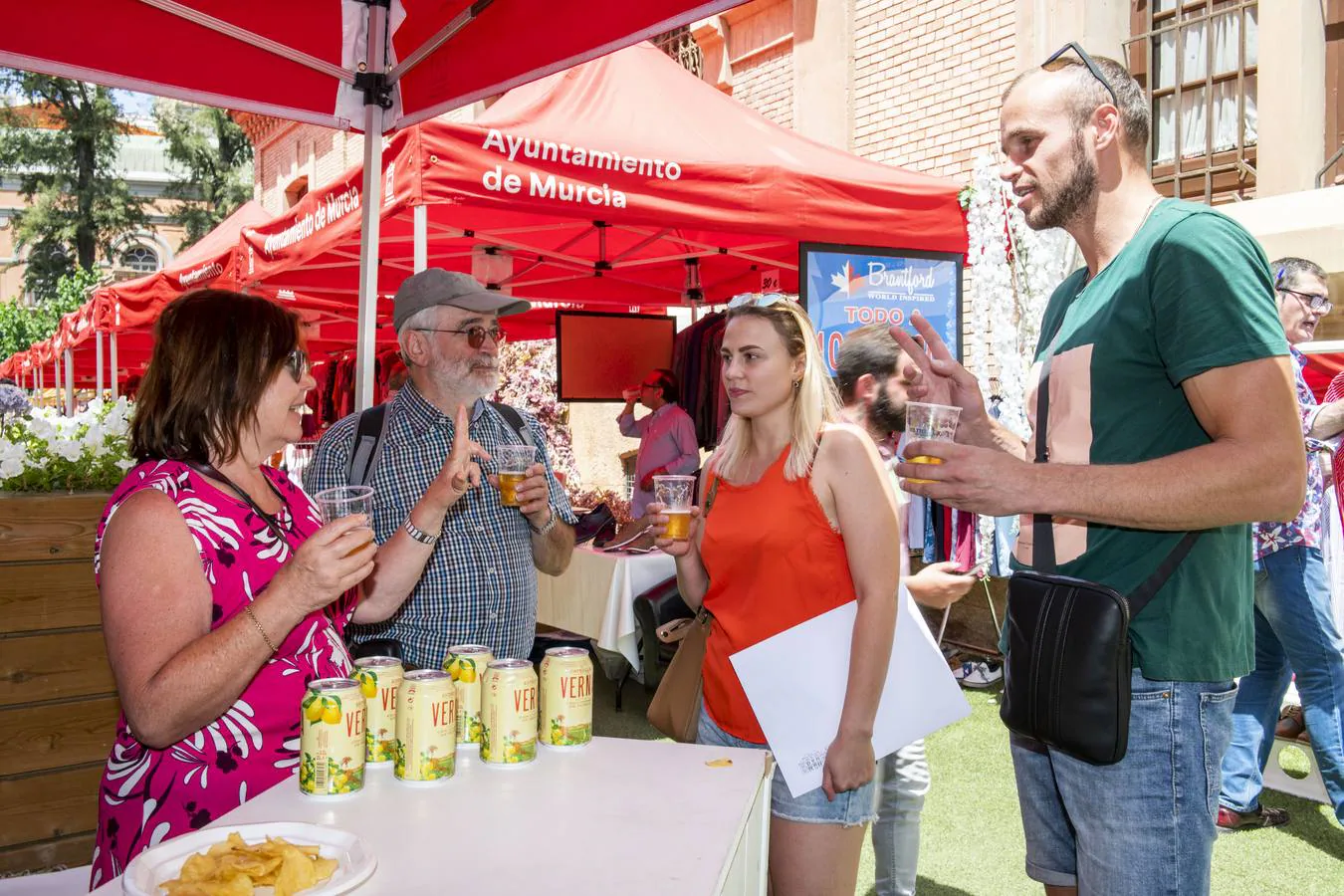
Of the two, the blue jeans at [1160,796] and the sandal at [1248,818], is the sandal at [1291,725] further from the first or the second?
the blue jeans at [1160,796]

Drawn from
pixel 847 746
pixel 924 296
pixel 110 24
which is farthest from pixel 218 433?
pixel 924 296

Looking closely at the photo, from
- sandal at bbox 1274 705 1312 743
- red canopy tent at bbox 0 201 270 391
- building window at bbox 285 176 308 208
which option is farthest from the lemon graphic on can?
building window at bbox 285 176 308 208

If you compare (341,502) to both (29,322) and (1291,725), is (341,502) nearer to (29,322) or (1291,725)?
(1291,725)

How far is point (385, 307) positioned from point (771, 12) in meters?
5.25

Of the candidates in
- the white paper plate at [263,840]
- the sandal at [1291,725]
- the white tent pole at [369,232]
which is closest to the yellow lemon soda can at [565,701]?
the white paper plate at [263,840]

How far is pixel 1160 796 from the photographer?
5.35 ft

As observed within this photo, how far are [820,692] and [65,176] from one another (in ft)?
127

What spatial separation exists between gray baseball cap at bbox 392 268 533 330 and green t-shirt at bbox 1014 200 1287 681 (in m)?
1.85

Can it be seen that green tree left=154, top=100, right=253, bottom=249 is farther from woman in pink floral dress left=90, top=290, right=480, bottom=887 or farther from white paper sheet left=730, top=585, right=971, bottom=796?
white paper sheet left=730, top=585, right=971, bottom=796

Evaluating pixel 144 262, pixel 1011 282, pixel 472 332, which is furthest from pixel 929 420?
pixel 144 262

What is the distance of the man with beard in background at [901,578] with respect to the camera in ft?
9.65

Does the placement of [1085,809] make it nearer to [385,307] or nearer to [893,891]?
[893,891]

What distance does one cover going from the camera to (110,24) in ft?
10.4

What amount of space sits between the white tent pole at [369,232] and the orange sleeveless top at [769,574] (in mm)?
1761
